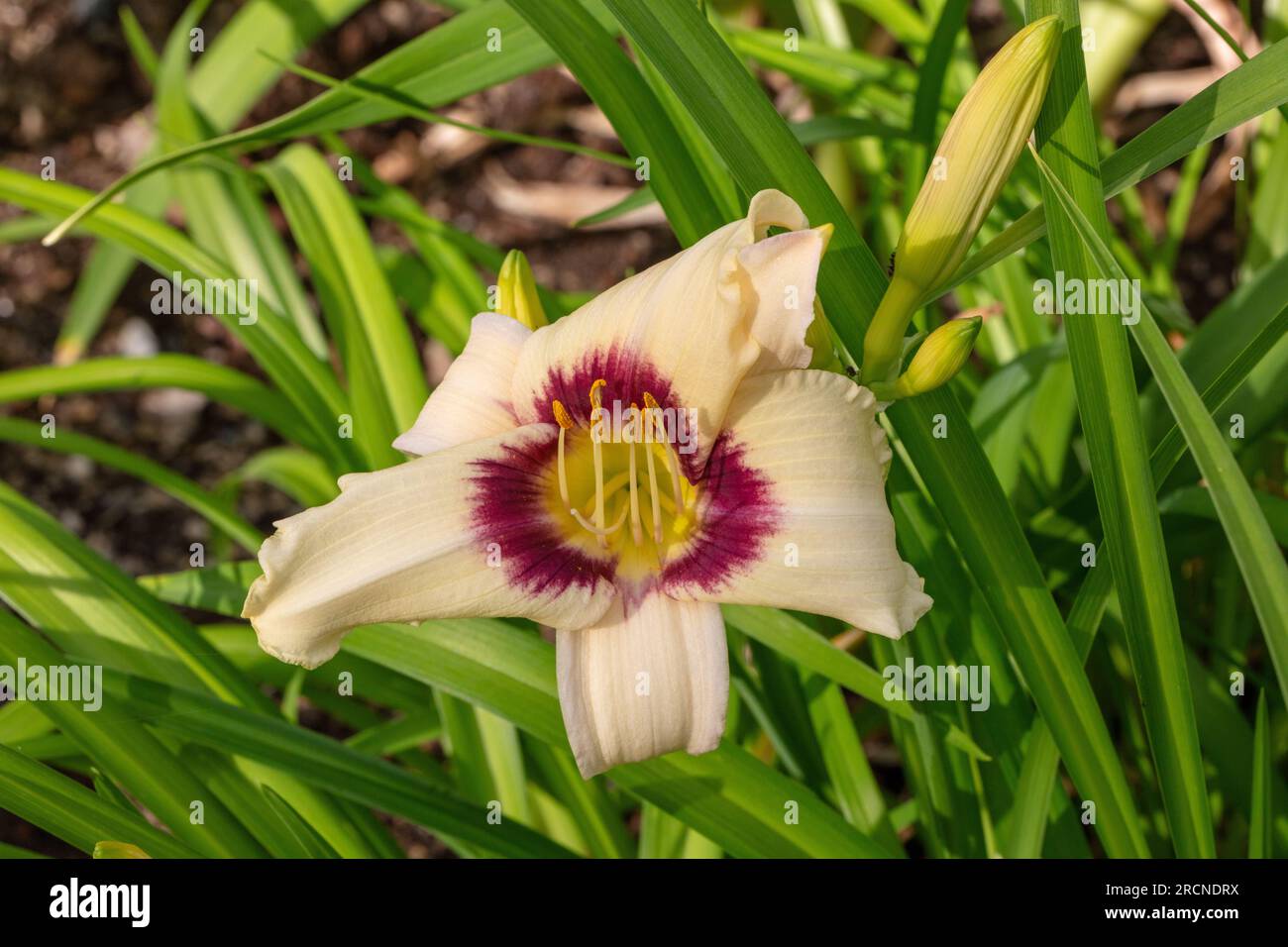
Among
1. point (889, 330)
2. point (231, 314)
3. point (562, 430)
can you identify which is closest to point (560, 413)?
point (562, 430)

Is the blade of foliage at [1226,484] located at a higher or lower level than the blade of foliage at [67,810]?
higher

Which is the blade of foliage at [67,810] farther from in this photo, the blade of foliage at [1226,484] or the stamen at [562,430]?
the blade of foliage at [1226,484]

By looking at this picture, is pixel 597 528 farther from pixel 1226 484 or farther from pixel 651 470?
pixel 1226 484

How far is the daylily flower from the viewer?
75cm

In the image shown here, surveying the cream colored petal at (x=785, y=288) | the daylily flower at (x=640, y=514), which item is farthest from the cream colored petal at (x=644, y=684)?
the cream colored petal at (x=785, y=288)

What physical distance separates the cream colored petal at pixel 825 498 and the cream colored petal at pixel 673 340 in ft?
0.12

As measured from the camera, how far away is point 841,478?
2.47 ft

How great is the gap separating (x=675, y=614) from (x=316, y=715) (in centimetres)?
142

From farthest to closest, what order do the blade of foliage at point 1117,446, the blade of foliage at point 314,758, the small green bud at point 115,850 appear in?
1. the blade of foliage at point 314,758
2. the small green bud at point 115,850
3. the blade of foliage at point 1117,446

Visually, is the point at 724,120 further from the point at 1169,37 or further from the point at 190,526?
the point at 1169,37

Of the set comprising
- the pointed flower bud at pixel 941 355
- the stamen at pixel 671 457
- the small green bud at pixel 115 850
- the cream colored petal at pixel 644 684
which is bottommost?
the small green bud at pixel 115 850

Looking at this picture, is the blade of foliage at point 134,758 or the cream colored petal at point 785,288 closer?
the cream colored petal at point 785,288

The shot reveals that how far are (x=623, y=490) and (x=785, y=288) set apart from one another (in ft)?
0.90

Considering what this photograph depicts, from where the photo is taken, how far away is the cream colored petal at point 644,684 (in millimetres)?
817
